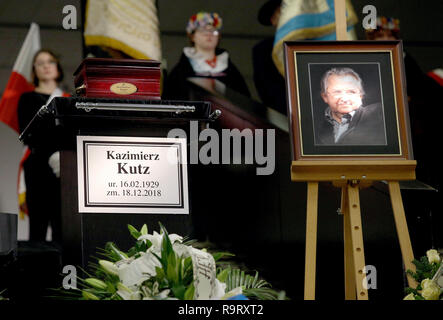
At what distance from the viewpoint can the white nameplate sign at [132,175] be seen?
121 inches

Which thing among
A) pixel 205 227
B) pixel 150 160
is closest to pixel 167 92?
pixel 205 227

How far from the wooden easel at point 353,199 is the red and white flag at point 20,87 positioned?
3108 millimetres

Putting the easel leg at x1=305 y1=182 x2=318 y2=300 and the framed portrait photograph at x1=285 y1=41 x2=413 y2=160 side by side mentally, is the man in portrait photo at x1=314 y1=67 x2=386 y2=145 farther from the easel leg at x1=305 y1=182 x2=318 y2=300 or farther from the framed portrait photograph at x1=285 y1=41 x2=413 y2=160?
the easel leg at x1=305 y1=182 x2=318 y2=300

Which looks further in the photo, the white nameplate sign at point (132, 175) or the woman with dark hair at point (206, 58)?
the woman with dark hair at point (206, 58)

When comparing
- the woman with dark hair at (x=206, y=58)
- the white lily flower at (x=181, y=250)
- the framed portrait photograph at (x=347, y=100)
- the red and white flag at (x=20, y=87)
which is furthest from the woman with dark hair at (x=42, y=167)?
the white lily flower at (x=181, y=250)

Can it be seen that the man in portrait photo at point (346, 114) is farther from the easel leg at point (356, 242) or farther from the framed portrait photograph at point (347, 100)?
the easel leg at point (356, 242)

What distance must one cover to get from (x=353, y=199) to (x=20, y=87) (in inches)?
130

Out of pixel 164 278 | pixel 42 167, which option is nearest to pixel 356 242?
pixel 164 278

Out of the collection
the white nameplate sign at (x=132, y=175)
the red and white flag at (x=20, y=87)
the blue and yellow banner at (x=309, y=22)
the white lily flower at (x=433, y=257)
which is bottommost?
the white lily flower at (x=433, y=257)

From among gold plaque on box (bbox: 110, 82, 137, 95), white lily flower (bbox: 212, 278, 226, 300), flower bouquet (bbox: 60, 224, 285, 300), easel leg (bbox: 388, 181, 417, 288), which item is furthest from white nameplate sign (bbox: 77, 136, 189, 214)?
easel leg (bbox: 388, 181, 417, 288)

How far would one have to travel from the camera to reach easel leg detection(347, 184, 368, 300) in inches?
141

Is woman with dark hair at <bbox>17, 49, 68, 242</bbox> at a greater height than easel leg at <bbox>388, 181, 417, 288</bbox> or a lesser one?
greater

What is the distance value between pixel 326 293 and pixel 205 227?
1.03 m

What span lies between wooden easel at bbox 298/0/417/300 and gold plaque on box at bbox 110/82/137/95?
756 millimetres
